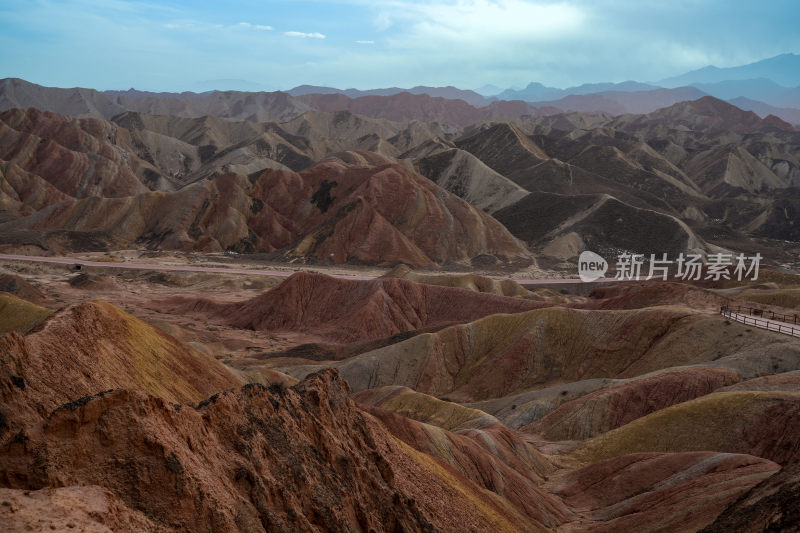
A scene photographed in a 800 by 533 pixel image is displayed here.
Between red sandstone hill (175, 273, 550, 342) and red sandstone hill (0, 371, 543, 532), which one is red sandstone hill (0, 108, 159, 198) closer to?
red sandstone hill (175, 273, 550, 342)

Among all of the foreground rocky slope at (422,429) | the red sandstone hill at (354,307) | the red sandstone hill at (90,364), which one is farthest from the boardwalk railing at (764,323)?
the red sandstone hill at (90,364)

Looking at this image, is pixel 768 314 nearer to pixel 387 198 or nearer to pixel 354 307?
pixel 354 307

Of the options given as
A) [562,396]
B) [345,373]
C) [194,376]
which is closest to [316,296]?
[345,373]

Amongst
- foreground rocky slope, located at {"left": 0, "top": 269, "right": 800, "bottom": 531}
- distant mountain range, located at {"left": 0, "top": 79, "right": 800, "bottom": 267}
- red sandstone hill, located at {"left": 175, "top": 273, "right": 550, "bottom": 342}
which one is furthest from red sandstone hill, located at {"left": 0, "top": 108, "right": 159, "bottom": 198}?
foreground rocky slope, located at {"left": 0, "top": 269, "right": 800, "bottom": 531}

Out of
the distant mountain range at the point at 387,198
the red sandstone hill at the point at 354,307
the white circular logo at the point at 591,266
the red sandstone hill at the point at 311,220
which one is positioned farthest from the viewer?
the distant mountain range at the point at 387,198

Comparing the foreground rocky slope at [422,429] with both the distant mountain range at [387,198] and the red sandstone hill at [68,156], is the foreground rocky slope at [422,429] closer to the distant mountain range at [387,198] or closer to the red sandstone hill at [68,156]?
the distant mountain range at [387,198]

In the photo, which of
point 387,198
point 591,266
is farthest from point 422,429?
point 387,198
